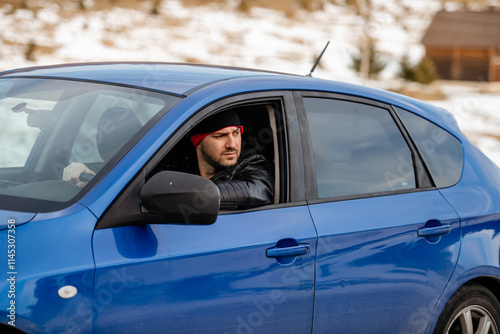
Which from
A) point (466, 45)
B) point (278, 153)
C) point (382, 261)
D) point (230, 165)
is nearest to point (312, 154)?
point (278, 153)

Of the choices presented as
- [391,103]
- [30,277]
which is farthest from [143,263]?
[391,103]

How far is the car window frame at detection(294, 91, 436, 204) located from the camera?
342cm

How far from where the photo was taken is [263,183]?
343 cm

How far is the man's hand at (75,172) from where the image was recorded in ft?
9.61

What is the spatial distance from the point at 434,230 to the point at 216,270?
127 centimetres

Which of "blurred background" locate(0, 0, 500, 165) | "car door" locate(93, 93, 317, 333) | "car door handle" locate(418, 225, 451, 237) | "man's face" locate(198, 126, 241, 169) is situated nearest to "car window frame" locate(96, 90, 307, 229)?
"car door" locate(93, 93, 317, 333)

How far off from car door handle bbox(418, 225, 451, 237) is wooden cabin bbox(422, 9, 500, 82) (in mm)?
36653

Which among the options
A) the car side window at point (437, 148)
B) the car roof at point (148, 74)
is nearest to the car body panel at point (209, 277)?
the car roof at point (148, 74)

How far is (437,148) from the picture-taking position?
13.4 ft

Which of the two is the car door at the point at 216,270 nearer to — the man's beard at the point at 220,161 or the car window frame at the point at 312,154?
the car window frame at the point at 312,154

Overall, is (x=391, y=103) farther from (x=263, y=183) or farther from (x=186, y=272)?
(x=186, y=272)

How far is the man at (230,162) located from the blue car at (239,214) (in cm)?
7

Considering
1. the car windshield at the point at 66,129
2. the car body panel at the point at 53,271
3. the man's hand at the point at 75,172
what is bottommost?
the car body panel at the point at 53,271

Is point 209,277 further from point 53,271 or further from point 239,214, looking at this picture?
point 53,271
